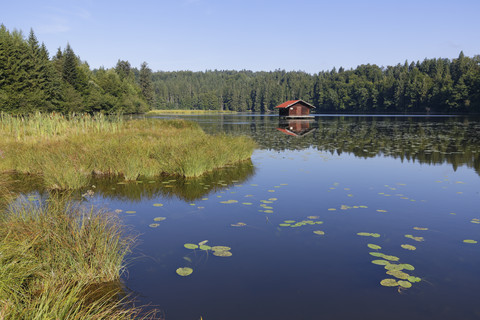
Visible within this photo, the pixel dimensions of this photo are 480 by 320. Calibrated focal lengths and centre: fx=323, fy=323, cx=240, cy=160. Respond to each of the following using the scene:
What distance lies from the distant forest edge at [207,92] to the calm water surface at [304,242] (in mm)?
17734

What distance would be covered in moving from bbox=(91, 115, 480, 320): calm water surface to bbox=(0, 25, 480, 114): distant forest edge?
58.2ft

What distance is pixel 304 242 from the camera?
6688mm

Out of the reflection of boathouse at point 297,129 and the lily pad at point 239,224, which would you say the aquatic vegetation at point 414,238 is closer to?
the lily pad at point 239,224

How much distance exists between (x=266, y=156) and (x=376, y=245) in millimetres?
12510

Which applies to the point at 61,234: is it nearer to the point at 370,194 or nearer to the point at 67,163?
the point at 67,163

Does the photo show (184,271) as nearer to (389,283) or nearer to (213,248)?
(213,248)

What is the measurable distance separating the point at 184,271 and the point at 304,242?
2599mm

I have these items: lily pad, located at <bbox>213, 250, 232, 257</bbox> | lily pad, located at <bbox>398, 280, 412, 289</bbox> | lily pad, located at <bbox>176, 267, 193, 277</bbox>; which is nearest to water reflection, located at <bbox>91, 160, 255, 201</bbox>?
lily pad, located at <bbox>213, 250, 232, 257</bbox>

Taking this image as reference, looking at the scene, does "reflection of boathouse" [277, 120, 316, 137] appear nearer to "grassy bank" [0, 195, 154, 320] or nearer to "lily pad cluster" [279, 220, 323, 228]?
"lily pad cluster" [279, 220, 323, 228]

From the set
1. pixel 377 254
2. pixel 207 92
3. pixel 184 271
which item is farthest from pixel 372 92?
pixel 184 271

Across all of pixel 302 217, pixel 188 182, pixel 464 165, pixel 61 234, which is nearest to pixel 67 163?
pixel 188 182

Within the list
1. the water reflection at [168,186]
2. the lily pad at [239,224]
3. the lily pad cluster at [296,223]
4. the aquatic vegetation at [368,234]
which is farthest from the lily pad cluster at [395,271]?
the water reflection at [168,186]

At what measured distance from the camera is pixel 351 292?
484 centimetres

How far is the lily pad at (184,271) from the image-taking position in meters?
5.35
